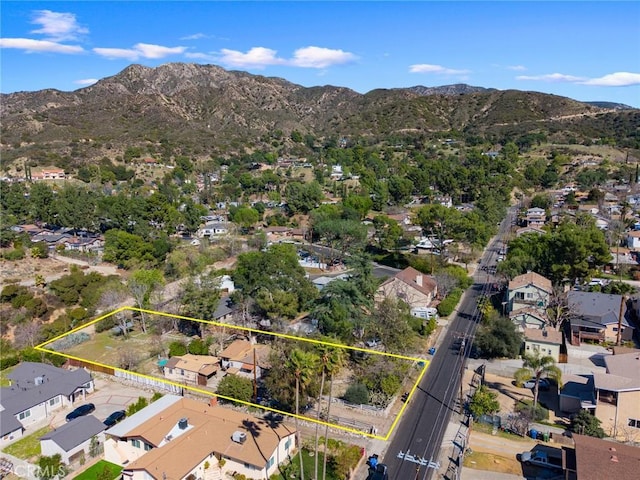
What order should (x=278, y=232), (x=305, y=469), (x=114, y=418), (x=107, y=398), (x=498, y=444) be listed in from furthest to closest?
(x=278, y=232) → (x=107, y=398) → (x=114, y=418) → (x=498, y=444) → (x=305, y=469)

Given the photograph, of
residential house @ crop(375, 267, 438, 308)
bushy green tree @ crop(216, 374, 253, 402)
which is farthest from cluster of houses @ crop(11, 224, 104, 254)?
bushy green tree @ crop(216, 374, 253, 402)

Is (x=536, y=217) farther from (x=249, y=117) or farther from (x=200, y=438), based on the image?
(x=249, y=117)

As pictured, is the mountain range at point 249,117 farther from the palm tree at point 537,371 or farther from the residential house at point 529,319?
the palm tree at point 537,371

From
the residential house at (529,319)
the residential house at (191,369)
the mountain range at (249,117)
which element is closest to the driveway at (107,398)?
the residential house at (191,369)

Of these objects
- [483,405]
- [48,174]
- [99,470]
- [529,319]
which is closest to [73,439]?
[99,470]

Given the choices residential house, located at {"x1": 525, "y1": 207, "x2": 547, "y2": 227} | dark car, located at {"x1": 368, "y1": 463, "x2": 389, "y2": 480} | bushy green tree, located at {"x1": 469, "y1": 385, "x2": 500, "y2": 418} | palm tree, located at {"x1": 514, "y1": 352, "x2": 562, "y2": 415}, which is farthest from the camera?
residential house, located at {"x1": 525, "y1": 207, "x2": 547, "y2": 227}

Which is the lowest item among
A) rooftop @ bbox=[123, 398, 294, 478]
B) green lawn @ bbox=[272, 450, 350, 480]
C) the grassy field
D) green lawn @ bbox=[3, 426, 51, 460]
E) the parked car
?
green lawn @ bbox=[3, 426, 51, 460]

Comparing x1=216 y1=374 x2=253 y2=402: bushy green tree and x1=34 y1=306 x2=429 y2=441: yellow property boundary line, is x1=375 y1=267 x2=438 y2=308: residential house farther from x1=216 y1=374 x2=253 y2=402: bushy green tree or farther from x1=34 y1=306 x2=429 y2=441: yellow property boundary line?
x1=216 y1=374 x2=253 y2=402: bushy green tree
